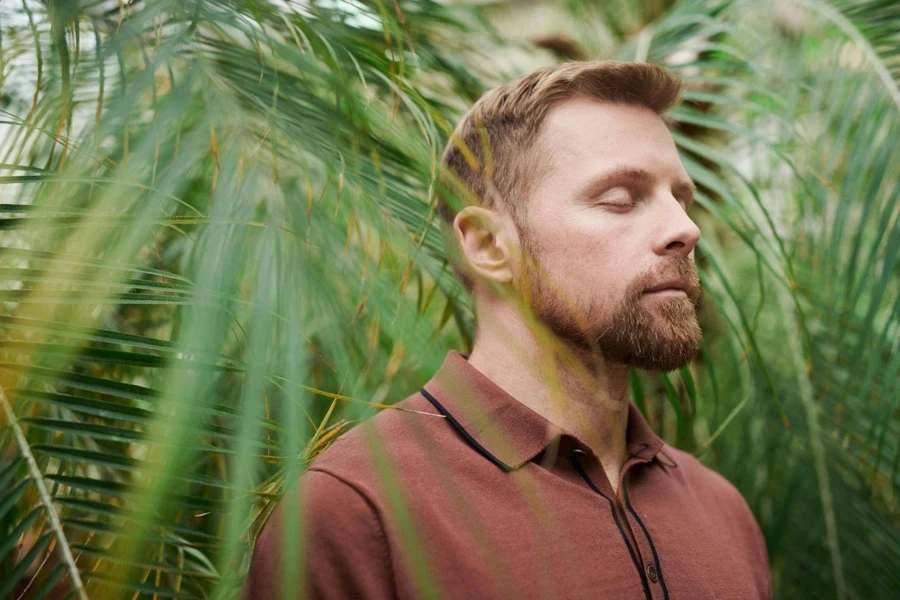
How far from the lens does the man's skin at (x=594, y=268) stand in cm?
75

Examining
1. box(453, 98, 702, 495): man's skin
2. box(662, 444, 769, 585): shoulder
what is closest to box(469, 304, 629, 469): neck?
box(453, 98, 702, 495): man's skin

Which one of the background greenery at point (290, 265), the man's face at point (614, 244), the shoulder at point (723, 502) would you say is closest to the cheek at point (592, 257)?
the man's face at point (614, 244)

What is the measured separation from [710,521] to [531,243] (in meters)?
0.38

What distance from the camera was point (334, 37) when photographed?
58 cm

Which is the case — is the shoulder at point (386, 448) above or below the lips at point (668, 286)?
below

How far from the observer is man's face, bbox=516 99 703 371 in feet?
2.45

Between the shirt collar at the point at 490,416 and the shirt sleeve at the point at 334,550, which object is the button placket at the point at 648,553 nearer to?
the shirt collar at the point at 490,416

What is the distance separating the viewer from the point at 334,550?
59cm

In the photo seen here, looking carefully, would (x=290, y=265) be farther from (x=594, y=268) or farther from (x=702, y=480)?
(x=702, y=480)

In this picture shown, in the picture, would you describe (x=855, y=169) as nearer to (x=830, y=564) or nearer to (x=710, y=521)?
(x=710, y=521)

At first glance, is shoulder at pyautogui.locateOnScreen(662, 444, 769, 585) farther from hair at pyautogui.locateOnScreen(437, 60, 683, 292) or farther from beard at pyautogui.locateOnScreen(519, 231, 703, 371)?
hair at pyautogui.locateOnScreen(437, 60, 683, 292)

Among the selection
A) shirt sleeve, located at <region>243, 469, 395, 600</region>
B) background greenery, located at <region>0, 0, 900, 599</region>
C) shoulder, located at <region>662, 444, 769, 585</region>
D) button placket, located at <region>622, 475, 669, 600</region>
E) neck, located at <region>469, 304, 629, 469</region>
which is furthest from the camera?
shoulder, located at <region>662, 444, 769, 585</region>

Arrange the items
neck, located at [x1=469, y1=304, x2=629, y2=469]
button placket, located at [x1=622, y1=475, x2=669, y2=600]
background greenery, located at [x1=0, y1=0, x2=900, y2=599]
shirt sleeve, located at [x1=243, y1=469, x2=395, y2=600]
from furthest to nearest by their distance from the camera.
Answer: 1. neck, located at [x1=469, y1=304, x2=629, y2=469]
2. button placket, located at [x1=622, y1=475, x2=669, y2=600]
3. shirt sleeve, located at [x1=243, y1=469, x2=395, y2=600]
4. background greenery, located at [x1=0, y1=0, x2=900, y2=599]

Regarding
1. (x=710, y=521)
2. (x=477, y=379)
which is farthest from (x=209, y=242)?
(x=710, y=521)
